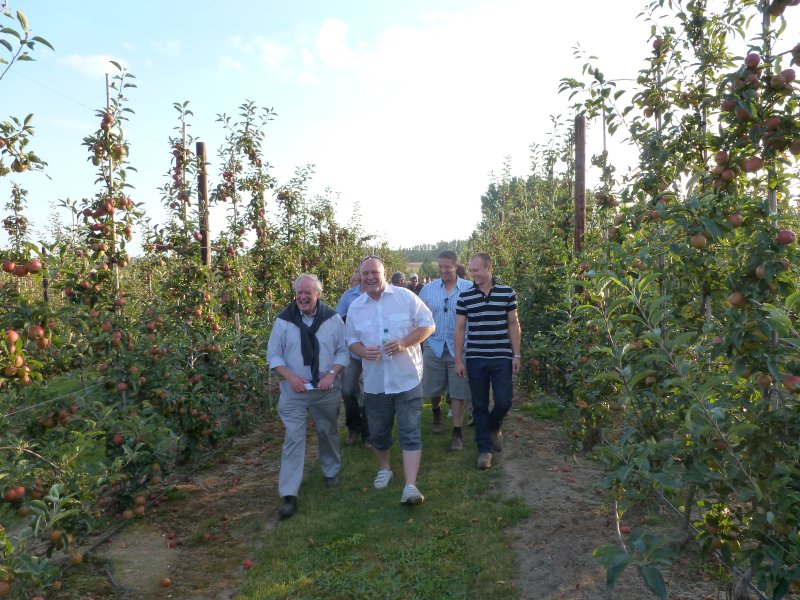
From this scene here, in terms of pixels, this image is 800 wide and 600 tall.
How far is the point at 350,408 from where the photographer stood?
6387mm

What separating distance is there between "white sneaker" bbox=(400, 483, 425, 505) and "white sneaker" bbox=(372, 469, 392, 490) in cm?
46

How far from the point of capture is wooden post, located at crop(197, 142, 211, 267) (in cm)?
637

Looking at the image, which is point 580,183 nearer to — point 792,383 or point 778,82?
point 778,82

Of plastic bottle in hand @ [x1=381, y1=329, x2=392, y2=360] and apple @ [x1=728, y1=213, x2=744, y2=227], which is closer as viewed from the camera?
apple @ [x1=728, y1=213, x2=744, y2=227]

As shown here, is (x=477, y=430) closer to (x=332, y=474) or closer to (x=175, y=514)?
(x=332, y=474)

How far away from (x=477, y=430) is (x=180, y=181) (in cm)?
403

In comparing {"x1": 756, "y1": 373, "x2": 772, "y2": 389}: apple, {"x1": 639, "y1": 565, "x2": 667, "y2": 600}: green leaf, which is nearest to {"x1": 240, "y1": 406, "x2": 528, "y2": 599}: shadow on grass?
{"x1": 639, "y1": 565, "x2": 667, "y2": 600}: green leaf

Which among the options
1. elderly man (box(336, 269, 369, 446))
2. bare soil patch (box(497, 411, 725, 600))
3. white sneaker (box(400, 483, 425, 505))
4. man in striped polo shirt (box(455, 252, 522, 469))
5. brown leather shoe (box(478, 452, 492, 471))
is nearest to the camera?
bare soil patch (box(497, 411, 725, 600))

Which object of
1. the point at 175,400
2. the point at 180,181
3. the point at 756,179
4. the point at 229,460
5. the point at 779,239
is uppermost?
the point at 180,181

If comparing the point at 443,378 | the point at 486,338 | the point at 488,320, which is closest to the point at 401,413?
the point at 486,338

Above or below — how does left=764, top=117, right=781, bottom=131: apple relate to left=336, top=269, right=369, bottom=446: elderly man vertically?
above

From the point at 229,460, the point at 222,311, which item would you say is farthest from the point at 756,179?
the point at 222,311

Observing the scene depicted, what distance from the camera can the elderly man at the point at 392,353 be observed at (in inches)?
183

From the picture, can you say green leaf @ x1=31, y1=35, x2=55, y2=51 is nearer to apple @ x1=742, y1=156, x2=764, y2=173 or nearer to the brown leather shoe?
apple @ x1=742, y1=156, x2=764, y2=173
